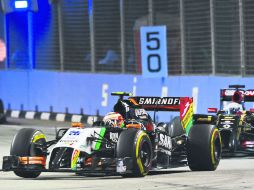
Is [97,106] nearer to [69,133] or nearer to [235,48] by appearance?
[235,48]

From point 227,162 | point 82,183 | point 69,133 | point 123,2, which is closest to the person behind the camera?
point 82,183

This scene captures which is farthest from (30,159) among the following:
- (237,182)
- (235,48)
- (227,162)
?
(235,48)

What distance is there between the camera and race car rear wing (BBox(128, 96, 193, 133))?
15.5m

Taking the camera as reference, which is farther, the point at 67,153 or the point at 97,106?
the point at 97,106

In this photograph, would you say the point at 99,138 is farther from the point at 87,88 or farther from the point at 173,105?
the point at 87,88

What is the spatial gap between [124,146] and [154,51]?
42.0 ft

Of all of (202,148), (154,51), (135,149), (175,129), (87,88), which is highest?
(154,51)

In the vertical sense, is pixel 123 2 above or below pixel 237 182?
above

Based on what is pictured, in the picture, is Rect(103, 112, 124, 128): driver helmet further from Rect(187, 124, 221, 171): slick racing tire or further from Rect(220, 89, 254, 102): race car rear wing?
Rect(220, 89, 254, 102): race car rear wing

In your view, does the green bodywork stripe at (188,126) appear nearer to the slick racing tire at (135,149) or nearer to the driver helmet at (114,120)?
the driver helmet at (114,120)

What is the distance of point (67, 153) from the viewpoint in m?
13.6

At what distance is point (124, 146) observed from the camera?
1348 centimetres

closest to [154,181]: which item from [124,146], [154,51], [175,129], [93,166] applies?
[124,146]

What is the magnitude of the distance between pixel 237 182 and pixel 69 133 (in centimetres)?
249
